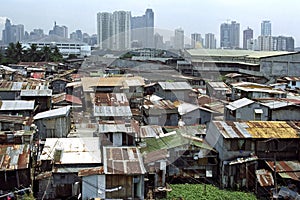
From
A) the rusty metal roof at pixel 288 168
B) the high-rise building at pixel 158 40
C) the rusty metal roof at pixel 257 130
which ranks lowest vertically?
the rusty metal roof at pixel 288 168

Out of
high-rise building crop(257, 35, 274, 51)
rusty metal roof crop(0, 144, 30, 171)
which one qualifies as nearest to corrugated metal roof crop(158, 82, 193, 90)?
rusty metal roof crop(0, 144, 30, 171)

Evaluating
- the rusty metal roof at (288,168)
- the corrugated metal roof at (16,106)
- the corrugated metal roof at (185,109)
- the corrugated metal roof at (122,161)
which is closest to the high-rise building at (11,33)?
the corrugated metal roof at (16,106)

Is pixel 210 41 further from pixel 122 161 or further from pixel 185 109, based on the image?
pixel 122 161

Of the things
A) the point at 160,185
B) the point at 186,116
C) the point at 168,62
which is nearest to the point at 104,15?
the point at 168,62

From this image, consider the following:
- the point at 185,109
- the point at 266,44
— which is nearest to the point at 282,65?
the point at 185,109

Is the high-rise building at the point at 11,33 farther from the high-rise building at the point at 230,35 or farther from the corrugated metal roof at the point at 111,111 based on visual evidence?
A: the corrugated metal roof at the point at 111,111
